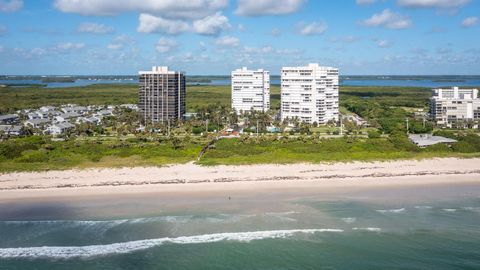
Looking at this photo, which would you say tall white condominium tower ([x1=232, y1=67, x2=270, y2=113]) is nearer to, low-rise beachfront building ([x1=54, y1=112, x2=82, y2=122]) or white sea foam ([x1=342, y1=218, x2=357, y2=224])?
low-rise beachfront building ([x1=54, y1=112, x2=82, y2=122])

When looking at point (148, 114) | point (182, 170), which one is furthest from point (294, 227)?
point (148, 114)

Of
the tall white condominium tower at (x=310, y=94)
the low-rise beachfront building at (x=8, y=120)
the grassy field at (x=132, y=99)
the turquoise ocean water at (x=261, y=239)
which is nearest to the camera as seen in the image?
the turquoise ocean water at (x=261, y=239)

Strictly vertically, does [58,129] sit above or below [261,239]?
above

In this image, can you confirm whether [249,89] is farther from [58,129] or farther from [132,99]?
[132,99]

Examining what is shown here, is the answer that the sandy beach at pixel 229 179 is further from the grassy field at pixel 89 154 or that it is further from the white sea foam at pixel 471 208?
the white sea foam at pixel 471 208

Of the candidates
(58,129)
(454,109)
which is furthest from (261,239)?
(454,109)

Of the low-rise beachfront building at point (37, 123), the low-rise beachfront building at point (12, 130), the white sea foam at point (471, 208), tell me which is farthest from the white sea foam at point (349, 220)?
the low-rise beachfront building at point (37, 123)
